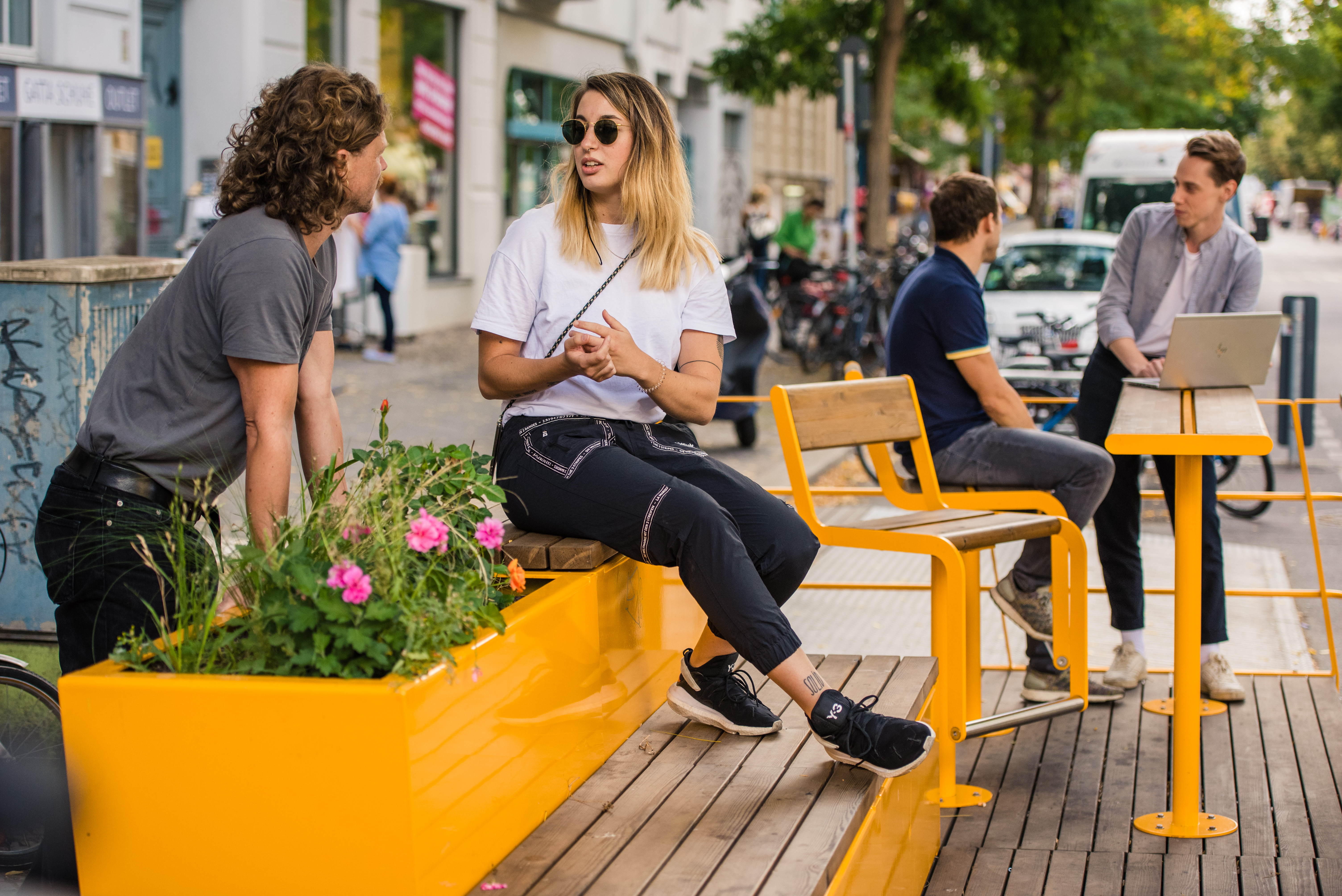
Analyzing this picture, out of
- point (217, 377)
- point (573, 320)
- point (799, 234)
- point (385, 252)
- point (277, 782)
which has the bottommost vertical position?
point (277, 782)

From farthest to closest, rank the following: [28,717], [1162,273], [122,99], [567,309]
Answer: [122,99], [1162,273], [567,309], [28,717]

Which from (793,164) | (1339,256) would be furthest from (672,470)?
(1339,256)

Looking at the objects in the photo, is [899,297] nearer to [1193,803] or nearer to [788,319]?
[1193,803]

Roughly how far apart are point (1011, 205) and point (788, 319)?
73.8 feet

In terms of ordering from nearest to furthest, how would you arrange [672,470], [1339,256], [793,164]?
[672,470] → [793,164] → [1339,256]

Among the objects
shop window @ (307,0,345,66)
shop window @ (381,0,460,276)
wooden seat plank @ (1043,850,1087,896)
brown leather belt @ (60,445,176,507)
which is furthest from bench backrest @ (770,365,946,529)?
shop window @ (381,0,460,276)

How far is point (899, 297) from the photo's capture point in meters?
4.92

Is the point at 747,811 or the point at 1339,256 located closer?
the point at 747,811

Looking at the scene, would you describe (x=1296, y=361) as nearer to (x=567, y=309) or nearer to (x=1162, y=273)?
(x=1162, y=273)

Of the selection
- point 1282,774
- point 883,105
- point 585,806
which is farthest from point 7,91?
point 883,105

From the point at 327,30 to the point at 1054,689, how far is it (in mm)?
13089

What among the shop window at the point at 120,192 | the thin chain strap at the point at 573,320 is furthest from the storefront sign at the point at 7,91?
the thin chain strap at the point at 573,320

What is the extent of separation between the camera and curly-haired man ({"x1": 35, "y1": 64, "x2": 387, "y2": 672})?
107 inches

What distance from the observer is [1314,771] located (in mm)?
4301
